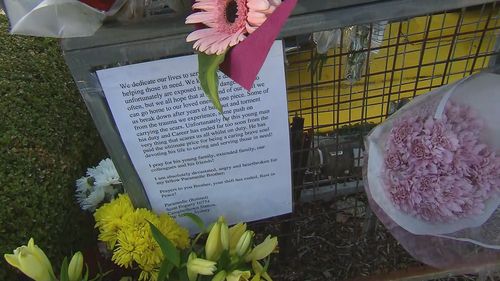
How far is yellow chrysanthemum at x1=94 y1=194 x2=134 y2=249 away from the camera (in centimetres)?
133

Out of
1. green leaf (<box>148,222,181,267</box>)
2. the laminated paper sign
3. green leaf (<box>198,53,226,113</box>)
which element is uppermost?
green leaf (<box>198,53,226,113</box>)

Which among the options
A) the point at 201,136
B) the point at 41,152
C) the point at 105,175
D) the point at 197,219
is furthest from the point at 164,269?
the point at 41,152

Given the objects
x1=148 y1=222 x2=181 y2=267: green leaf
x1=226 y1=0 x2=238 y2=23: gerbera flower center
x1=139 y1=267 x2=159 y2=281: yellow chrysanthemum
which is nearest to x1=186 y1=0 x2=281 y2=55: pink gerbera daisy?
x1=226 y1=0 x2=238 y2=23: gerbera flower center

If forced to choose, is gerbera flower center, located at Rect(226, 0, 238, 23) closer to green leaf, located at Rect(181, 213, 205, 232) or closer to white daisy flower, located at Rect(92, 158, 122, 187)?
green leaf, located at Rect(181, 213, 205, 232)

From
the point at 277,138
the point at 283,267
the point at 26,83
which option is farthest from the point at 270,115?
the point at 26,83

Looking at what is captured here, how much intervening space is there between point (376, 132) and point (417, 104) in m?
0.11

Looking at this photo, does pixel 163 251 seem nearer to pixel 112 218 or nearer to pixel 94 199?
pixel 112 218

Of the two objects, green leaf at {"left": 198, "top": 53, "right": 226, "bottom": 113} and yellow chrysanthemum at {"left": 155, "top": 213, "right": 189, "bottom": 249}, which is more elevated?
green leaf at {"left": 198, "top": 53, "right": 226, "bottom": 113}

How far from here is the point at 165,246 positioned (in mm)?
1224

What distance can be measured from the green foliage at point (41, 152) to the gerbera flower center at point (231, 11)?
2.83 feet

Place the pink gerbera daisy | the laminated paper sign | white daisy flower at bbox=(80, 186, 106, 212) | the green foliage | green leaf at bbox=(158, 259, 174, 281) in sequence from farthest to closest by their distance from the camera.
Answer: white daisy flower at bbox=(80, 186, 106, 212)
the green foliage
green leaf at bbox=(158, 259, 174, 281)
the laminated paper sign
the pink gerbera daisy

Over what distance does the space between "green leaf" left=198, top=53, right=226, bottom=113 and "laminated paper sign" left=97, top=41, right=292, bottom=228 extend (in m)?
0.18

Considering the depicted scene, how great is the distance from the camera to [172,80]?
1.13 meters

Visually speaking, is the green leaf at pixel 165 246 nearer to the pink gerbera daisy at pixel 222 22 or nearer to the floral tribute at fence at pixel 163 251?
the floral tribute at fence at pixel 163 251
